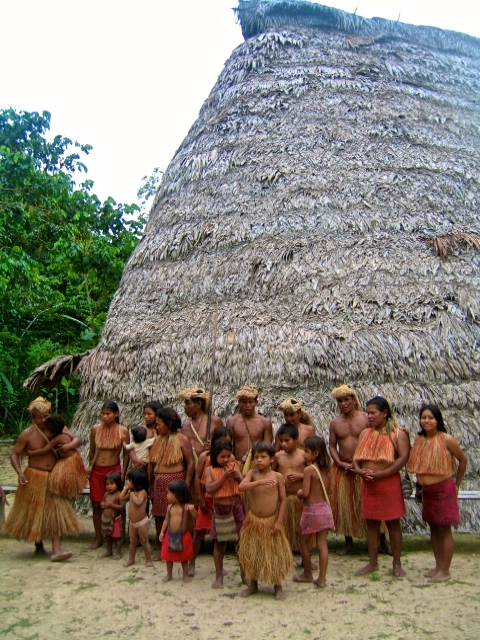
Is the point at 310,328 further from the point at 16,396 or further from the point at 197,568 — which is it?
the point at 16,396

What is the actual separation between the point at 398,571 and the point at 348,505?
0.68 m

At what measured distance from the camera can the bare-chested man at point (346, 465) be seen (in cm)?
492

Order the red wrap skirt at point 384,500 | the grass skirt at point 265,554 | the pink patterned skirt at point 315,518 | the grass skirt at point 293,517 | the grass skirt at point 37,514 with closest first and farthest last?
the grass skirt at point 265,554 < the pink patterned skirt at point 315,518 < the red wrap skirt at point 384,500 < the grass skirt at point 293,517 < the grass skirt at point 37,514

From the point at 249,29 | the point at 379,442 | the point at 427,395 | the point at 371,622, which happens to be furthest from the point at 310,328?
the point at 249,29

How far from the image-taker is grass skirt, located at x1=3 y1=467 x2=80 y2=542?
4895 millimetres

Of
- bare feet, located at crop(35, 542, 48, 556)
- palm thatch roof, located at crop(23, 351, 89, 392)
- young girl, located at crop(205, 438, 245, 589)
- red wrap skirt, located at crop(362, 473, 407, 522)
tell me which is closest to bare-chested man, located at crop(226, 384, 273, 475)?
young girl, located at crop(205, 438, 245, 589)

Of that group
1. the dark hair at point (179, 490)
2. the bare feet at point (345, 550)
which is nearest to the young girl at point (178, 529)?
the dark hair at point (179, 490)

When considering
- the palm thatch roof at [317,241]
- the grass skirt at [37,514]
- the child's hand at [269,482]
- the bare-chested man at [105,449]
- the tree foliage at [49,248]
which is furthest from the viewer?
the tree foliage at [49,248]

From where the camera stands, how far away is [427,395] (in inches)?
222

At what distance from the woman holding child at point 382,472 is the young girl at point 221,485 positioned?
0.94m

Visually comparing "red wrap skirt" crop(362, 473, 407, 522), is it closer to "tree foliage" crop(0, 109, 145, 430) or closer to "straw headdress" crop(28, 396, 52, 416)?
"straw headdress" crop(28, 396, 52, 416)

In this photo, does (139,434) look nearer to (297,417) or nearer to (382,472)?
(297,417)

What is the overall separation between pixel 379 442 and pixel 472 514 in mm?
1554

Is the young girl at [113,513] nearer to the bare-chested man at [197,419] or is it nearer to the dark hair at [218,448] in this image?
the bare-chested man at [197,419]
